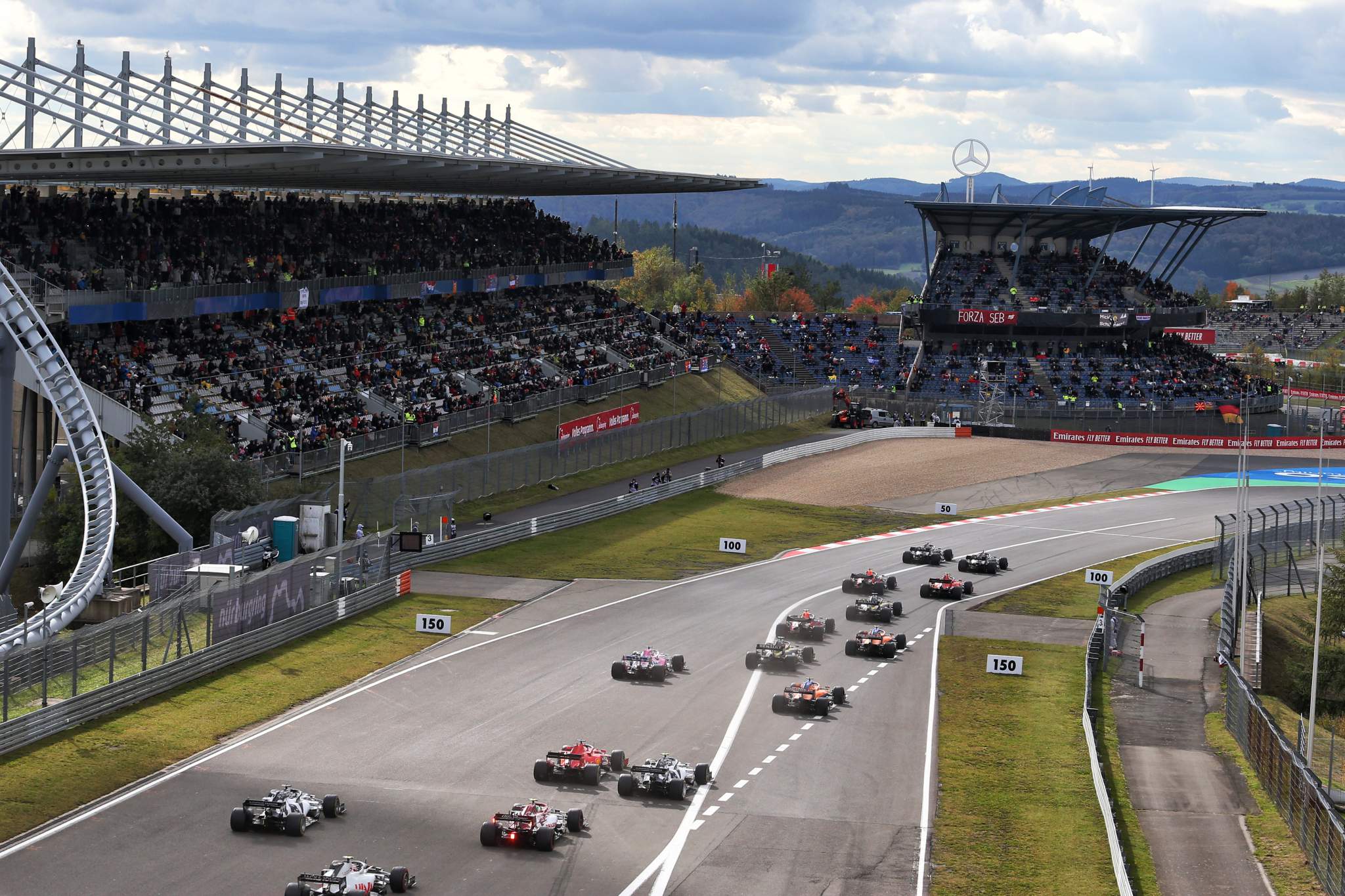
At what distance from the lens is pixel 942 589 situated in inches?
2128

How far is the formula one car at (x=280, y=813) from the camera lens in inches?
1099

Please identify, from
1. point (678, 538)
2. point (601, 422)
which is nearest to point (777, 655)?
point (678, 538)

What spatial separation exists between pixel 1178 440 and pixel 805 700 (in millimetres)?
62650

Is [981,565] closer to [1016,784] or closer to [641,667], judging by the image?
[641,667]

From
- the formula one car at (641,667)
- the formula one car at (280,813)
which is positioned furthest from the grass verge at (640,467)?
the formula one car at (280,813)

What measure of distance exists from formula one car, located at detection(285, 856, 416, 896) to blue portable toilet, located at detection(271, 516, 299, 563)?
25.6 m

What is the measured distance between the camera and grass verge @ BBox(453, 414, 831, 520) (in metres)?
65.5

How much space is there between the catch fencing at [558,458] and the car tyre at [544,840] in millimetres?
24065

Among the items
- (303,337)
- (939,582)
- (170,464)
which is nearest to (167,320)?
(303,337)

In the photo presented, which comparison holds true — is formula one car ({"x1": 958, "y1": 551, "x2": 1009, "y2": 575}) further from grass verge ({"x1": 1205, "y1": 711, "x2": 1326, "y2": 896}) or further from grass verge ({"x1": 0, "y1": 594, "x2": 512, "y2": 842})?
grass verge ({"x1": 1205, "y1": 711, "x2": 1326, "y2": 896})

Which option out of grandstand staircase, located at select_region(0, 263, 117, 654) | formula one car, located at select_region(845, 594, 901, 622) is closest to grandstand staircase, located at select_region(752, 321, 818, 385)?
formula one car, located at select_region(845, 594, 901, 622)

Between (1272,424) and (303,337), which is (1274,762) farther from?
(1272,424)

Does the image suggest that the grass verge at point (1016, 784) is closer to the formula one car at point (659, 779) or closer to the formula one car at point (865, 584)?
the formula one car at point (659, 779)

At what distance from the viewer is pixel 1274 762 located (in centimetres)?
3306
